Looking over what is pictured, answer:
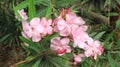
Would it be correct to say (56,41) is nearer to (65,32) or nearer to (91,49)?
(65,32)

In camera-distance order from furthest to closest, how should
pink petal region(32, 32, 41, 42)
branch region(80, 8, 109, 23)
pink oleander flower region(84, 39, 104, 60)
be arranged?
branch region(80, 8, 109, 23), pink oleander flower region(84, 39, 104, 60), pink petal region(32, 32, 41, 42)

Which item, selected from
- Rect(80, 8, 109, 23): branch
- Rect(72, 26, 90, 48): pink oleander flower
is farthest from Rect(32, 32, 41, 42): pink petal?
Rect(80, 8, 109, 23): branch

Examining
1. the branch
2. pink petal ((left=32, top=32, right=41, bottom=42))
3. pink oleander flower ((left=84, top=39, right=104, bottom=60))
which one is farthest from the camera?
the branch

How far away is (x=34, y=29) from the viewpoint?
0.98 m

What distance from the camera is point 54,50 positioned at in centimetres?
103

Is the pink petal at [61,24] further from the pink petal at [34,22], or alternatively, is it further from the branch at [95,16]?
the branch at [95,16]

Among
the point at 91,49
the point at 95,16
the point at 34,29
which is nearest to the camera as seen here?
the point at 34,29

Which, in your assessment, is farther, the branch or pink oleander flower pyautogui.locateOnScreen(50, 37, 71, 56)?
the branch

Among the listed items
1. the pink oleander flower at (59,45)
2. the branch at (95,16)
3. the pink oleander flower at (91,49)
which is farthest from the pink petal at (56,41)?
the branch at (95,16)

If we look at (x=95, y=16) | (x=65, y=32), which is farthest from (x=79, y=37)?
(x=95, y=16)

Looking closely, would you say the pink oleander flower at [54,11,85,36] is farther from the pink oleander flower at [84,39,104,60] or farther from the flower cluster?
the pink oleander flower at [84,39,104,60]

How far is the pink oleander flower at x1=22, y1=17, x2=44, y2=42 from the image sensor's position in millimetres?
975

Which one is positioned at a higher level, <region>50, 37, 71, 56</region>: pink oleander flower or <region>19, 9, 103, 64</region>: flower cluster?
<region>19, 9, 103, 64</region>: flower cluster

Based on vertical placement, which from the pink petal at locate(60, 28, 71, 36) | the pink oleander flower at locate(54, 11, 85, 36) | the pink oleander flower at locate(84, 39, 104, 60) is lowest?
the pink oleander flower at locate(84, 39, 104, 60)
